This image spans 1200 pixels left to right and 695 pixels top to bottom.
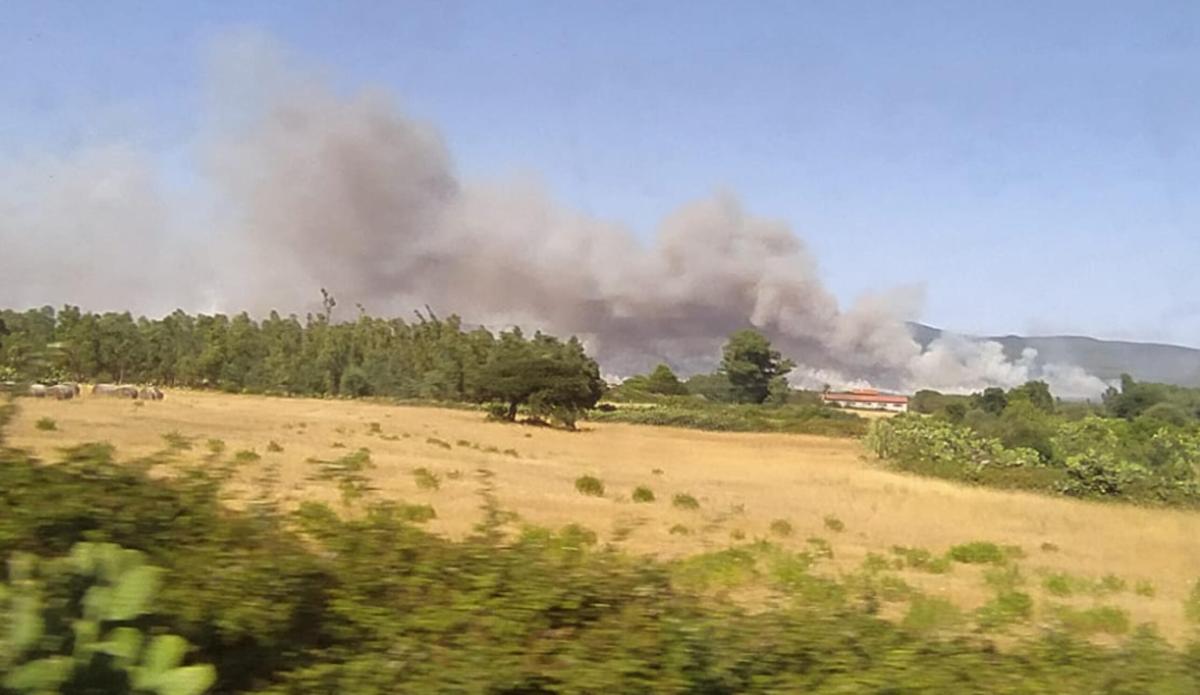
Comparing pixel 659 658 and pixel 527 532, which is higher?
pixel 527 532

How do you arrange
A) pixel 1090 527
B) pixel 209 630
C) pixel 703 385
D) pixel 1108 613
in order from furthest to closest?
1. pixel 703 385
2. pixel 1090 527
3. pixel 1108 613
4. pixel 209 630

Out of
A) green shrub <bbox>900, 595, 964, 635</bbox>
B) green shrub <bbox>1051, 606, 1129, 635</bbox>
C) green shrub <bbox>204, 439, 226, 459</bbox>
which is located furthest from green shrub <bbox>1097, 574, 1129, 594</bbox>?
green shrub <bbox>204, 439, 226, 459</bbox>

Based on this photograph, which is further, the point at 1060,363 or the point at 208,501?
the point at 1060,363

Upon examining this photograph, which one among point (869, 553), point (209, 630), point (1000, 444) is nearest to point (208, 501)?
point (209, 630)

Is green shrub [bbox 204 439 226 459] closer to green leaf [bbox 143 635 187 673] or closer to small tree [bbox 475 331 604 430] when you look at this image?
green leaf [bbox 143 635 187 673]

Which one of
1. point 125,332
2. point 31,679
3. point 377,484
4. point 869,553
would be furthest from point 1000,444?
point 31,679

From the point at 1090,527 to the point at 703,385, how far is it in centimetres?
855

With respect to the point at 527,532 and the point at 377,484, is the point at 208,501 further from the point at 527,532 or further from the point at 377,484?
the point at 377,484

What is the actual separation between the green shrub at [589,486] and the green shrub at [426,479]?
2.21 meters

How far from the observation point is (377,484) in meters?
5.96

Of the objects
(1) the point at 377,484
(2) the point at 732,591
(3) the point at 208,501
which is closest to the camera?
(3) the point at 208,501

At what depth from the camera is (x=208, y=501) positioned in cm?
418

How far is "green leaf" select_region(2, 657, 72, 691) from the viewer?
9.35ft

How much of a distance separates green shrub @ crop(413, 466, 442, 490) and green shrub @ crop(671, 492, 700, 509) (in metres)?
2.07
